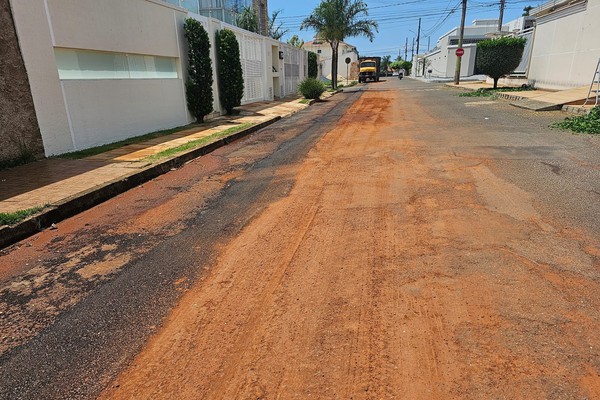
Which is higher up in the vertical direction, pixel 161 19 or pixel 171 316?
pixel 161 19

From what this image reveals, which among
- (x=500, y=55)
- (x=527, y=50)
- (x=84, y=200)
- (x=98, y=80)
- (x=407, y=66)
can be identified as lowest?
(x=84, y=200)

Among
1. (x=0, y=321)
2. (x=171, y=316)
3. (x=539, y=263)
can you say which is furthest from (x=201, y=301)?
(x=539, y=263)

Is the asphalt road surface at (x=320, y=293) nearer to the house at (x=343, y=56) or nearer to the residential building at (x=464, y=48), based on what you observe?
the residential building at (x=464, y=48)

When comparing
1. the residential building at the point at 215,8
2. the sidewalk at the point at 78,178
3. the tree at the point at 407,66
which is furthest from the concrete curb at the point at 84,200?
the tree at the point at 407,66

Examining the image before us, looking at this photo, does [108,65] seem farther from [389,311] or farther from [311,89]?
[311,89]

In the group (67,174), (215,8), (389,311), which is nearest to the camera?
(389,311)

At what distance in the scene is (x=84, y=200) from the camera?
5.66 metres

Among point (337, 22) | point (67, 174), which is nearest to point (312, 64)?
point (337, 22)

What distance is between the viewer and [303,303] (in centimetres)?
305

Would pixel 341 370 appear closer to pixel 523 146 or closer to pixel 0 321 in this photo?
pixel 0 321

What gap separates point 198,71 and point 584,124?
38.0 feet

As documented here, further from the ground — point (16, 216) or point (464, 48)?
point (464, 48)

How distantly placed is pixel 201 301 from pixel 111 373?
85 cm

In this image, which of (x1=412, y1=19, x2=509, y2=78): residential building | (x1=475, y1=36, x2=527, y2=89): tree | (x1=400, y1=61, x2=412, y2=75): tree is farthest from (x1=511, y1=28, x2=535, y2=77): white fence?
(x1=400, y1=61, x2=412, y2=75): tree
